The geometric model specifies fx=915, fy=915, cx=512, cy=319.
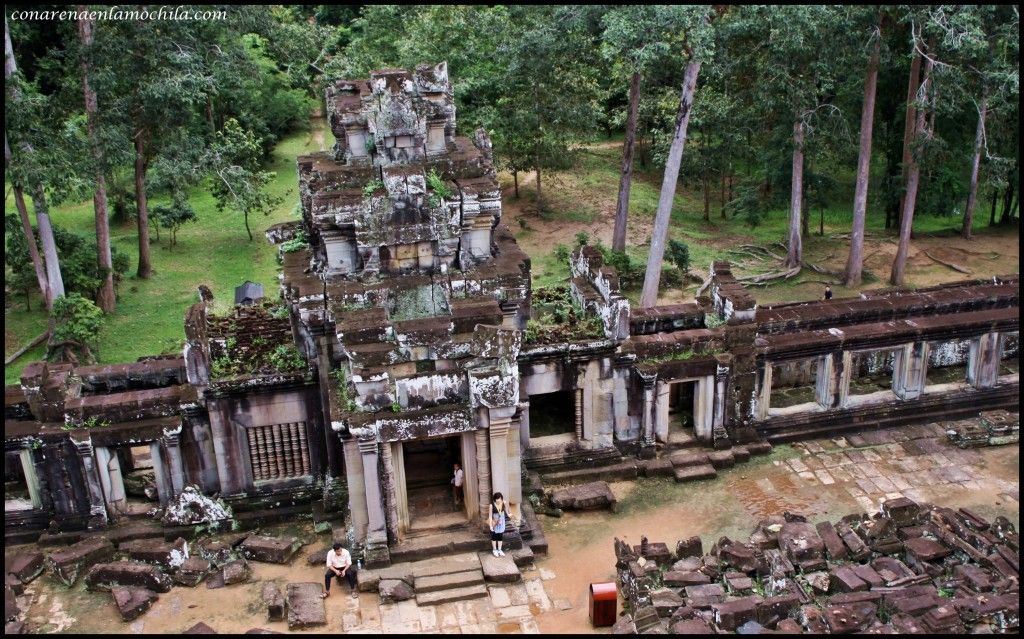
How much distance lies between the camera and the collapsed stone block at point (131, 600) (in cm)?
1675

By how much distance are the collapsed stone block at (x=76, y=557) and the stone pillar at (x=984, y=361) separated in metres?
20.7

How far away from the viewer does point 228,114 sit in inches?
1855

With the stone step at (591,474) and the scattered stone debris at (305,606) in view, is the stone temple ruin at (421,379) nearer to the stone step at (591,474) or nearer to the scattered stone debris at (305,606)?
the stone step at (591,474)

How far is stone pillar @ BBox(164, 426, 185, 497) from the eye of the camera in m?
19.0

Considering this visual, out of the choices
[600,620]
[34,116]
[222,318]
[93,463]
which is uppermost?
[34,116]

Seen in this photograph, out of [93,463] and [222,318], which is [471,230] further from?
[93,463]

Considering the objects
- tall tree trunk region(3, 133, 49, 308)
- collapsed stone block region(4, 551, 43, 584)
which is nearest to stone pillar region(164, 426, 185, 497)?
collapsed stone block region(4, 551, 43, 584)

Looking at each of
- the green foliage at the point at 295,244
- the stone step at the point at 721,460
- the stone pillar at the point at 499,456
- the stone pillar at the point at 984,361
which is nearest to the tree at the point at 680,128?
the stone step at the point at 721,460

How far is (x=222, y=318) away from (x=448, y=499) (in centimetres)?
691

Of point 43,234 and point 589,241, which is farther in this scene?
point 589,241

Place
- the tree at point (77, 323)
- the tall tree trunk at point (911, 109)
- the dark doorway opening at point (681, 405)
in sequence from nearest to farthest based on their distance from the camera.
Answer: the dark doorway opening at point (681, 405) → the tree at point (77, 323) → the tall tree trunk at point (911, 109)

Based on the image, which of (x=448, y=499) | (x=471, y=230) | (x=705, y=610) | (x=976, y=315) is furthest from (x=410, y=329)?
(x=976, y=315)

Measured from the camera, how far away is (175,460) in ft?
63.5

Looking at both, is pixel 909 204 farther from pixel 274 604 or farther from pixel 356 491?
pixel 274 604
